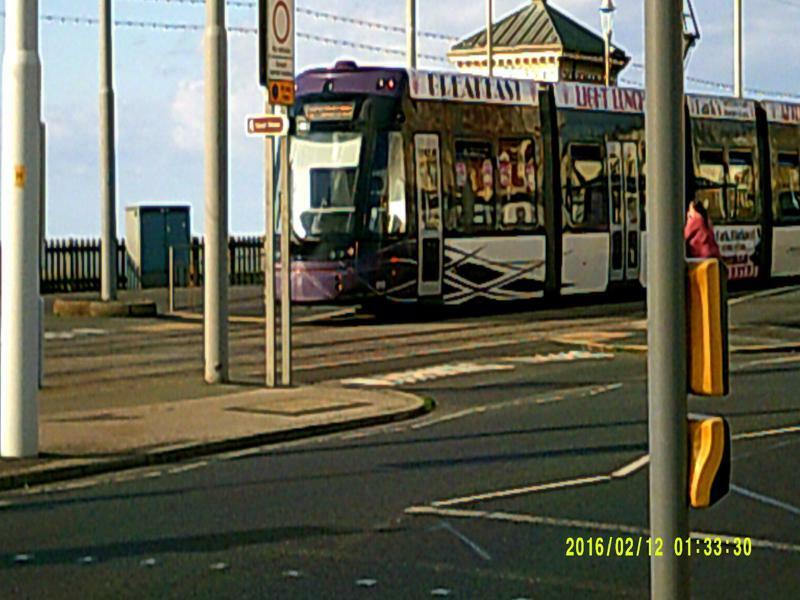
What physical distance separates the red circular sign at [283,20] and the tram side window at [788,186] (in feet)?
61.3

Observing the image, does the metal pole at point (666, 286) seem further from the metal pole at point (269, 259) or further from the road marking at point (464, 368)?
the road marking at point (464, 368)

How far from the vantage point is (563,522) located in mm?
10289

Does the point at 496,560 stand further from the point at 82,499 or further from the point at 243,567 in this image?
the point at 82,499

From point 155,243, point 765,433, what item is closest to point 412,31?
point 155,243

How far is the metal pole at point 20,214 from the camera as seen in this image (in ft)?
41.4

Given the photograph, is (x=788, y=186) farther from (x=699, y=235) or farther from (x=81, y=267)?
(x=81, y=267)

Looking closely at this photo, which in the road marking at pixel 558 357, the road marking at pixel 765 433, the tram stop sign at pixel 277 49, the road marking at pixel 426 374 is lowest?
the road marking at pixel 765 433

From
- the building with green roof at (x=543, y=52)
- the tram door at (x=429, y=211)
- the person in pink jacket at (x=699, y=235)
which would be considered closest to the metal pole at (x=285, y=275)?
the person in pink jacket at (x=699, y=235)

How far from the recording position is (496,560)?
30.3ft

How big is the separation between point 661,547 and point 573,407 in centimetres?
1147

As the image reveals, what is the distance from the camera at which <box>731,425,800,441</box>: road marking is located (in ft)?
46.0

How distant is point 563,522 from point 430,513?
889 mm

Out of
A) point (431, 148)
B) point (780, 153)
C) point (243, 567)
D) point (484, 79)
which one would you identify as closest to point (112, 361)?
point (431, 148)
